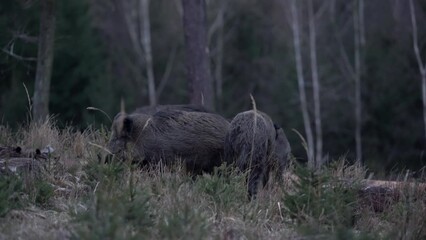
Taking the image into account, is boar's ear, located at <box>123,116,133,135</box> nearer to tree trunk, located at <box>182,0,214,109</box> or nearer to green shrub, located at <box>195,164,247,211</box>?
green shrub, located at <box>195,164,247,211</box>

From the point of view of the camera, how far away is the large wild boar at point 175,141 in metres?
11.9

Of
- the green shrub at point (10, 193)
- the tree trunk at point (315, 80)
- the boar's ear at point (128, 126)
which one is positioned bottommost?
the tree trunk at point (315, 80)

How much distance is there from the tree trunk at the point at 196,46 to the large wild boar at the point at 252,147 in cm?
1026

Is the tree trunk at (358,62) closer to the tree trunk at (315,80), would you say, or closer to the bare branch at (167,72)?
the tree trunk at (315,80)

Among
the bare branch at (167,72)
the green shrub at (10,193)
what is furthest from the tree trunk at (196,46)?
the bare branch at (167,72)

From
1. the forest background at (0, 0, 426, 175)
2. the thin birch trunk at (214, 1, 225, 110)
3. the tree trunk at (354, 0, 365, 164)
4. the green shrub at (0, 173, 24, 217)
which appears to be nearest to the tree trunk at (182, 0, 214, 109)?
the green shrub at (0, 173, 24, 217)

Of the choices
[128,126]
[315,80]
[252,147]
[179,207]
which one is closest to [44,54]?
[128,126]

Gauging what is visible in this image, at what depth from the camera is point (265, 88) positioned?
48.0 metres

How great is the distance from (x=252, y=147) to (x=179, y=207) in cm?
196

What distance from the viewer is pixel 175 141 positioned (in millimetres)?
11961

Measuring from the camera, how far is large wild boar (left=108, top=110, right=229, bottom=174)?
11.9 m

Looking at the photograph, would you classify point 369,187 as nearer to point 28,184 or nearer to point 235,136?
point 235,136

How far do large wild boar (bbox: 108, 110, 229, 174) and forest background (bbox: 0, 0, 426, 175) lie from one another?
25183mm

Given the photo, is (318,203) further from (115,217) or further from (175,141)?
(175,141)
